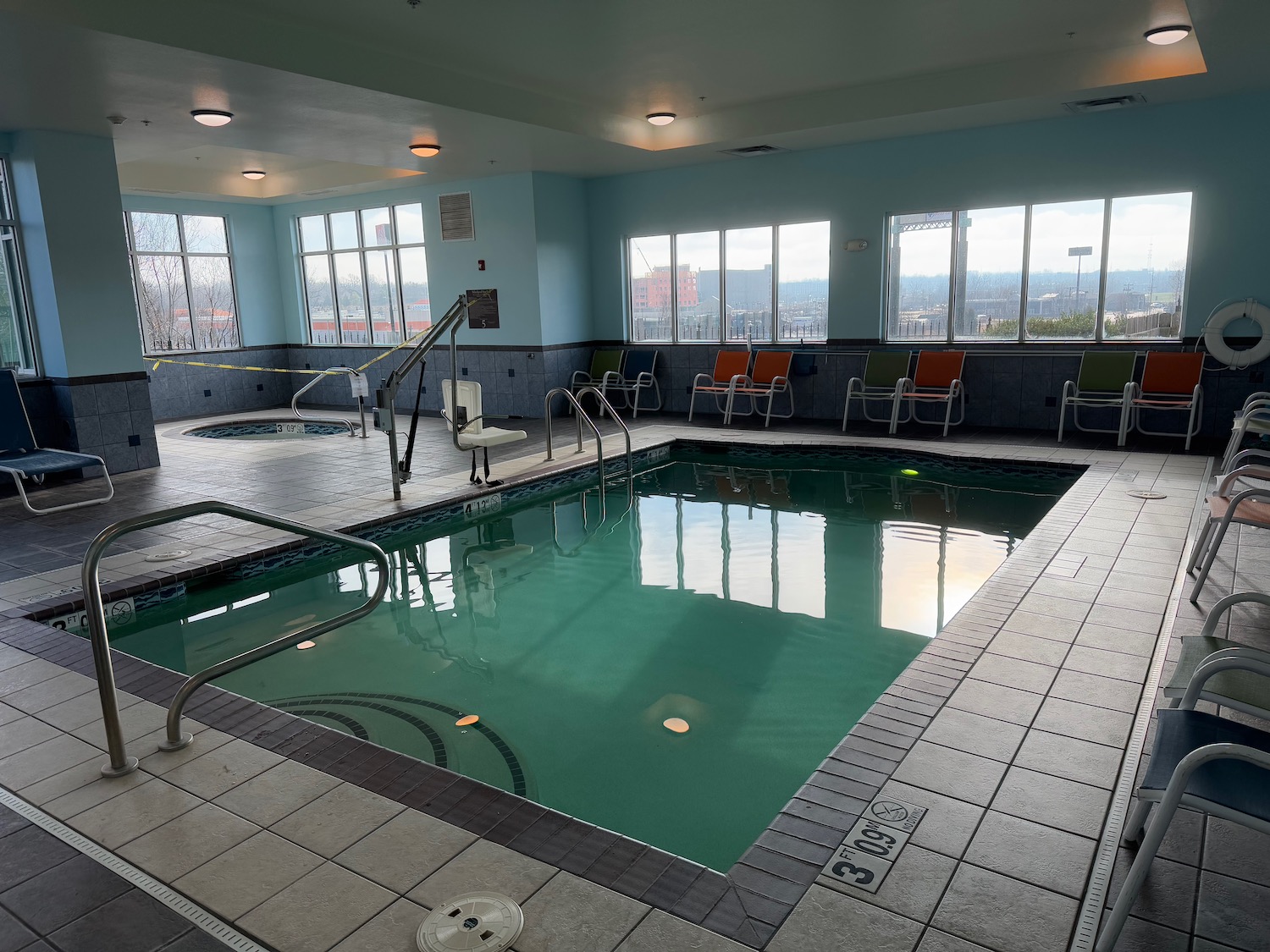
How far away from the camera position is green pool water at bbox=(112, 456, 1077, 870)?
2.89 metres

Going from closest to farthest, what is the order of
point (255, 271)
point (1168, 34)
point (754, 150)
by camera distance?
point (1168, 34), point (754, 150), point (255, 271)

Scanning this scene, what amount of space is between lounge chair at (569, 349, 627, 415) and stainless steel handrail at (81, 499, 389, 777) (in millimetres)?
7495

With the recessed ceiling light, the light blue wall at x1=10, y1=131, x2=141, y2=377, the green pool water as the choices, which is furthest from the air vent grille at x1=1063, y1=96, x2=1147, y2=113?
the light blue wall at x1=10, y1=131, x2=141, y2=377

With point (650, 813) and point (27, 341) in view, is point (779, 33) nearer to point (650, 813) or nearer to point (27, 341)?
point (650, 813)

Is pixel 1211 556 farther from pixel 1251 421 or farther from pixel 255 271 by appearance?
pixel 255 271

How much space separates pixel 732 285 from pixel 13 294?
6800 millimetres

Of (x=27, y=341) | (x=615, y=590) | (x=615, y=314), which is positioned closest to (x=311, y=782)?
(x=615, y=590)

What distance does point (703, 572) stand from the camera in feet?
15.8

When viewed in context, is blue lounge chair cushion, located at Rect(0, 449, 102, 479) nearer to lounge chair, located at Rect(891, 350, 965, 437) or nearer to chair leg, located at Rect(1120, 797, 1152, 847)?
A: chair leg, located at Rect(1120, 797, 1152, 847)

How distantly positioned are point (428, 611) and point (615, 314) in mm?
6741

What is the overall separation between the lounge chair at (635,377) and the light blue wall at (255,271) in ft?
16.7

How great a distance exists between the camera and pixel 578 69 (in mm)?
6164

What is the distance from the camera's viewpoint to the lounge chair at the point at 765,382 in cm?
903

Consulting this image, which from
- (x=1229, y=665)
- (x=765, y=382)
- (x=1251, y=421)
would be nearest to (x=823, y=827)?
(x=1229, y=665)
